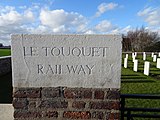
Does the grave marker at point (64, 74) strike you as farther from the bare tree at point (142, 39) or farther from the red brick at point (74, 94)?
the bare tree at point (142, 39)

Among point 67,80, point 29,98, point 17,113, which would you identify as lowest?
point 17,113

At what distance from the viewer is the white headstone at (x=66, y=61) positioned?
7.02 feet

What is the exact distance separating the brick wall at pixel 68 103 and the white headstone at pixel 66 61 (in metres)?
0.07

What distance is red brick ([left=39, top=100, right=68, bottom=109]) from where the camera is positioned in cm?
219

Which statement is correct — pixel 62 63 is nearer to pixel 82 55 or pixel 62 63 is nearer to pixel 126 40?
pixel 82 55

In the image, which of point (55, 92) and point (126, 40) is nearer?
point (55, 92)

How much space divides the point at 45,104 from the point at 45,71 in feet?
1.16

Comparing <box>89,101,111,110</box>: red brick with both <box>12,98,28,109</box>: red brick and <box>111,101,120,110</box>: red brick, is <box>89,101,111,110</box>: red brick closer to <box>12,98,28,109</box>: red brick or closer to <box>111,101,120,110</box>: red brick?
<box>111,101,120,110</box>: red brick

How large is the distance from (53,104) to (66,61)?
19.0 inches

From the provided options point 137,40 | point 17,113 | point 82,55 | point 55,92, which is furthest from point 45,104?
point 137,40

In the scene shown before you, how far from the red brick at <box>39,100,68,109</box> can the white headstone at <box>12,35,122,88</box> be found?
18 centimetres

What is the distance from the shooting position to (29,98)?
2207mm

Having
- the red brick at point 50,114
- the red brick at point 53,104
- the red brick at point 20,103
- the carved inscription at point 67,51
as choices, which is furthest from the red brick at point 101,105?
the red brick at point 20,103

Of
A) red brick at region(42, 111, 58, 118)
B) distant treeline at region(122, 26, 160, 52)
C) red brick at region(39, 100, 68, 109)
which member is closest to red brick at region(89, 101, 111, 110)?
red brick at region(39, 100, 68, 109)
